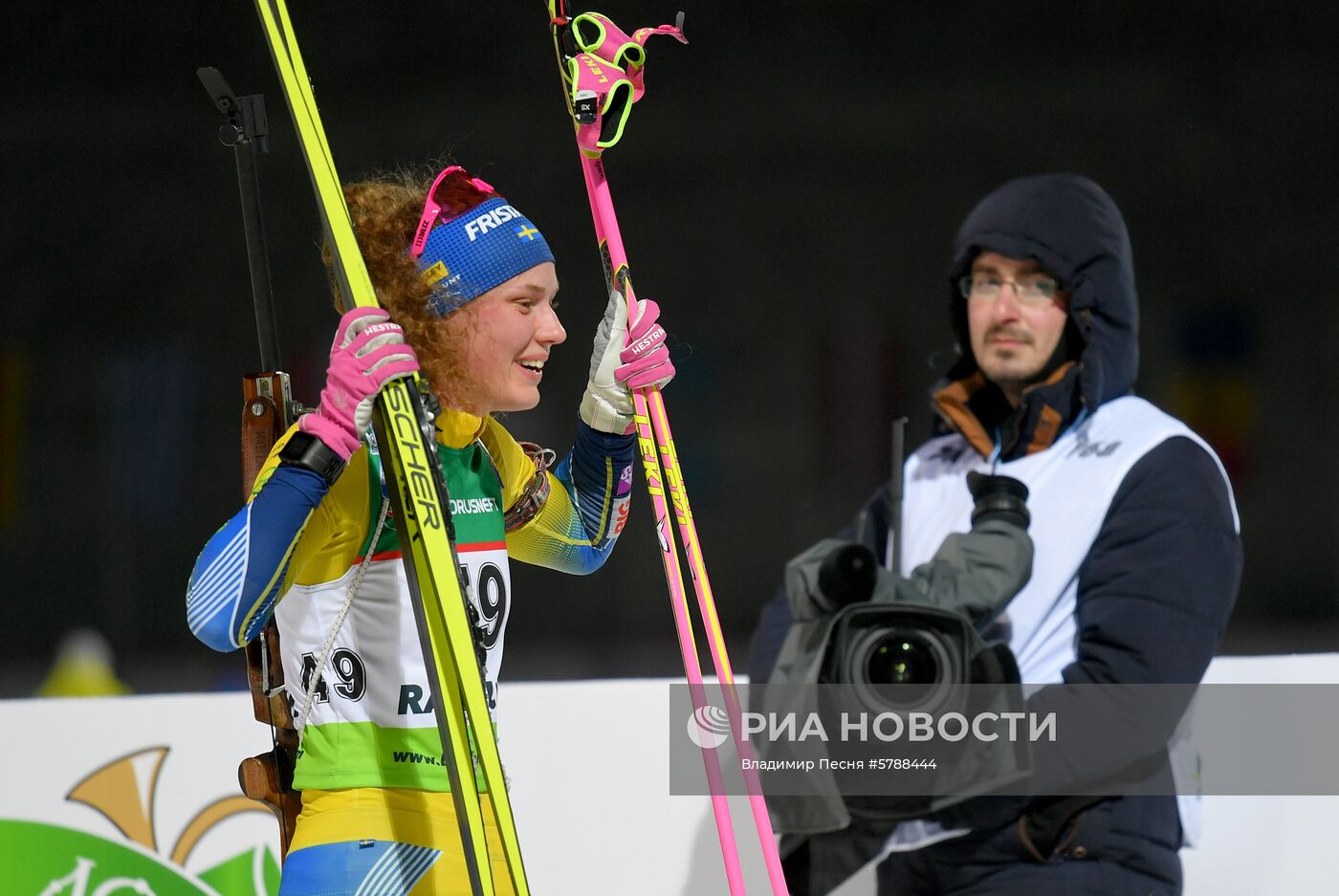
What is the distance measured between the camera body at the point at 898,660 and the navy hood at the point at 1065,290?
168 millimetres

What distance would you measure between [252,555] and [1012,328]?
1798mm

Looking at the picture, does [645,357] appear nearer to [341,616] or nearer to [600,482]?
[600,482]

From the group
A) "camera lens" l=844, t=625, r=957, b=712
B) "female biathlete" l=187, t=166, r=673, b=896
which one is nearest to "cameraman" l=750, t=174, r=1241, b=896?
"camera lens" l=844, t=625, r=957, b=712

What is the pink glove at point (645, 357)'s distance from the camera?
1740 millimetres

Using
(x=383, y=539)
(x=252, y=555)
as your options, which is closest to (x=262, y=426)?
(x=383, y=539)

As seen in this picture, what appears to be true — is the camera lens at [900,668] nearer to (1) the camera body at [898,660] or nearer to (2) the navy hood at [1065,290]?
(1) the camera body at [898,660]

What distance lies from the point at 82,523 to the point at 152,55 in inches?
42.1

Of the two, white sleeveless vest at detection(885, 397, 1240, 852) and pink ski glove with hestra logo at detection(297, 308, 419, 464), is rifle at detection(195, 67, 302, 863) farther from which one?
white sleeveless vest at detection(885, 397, 1240, 852)

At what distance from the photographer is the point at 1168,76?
9.62 feet

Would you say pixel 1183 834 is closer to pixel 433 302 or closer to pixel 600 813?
pixel 600 813

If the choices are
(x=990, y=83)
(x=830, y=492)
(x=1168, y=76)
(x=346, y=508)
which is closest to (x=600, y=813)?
(x=830, y=492)

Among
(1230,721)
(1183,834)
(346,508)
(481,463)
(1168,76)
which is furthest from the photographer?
(1168,76)

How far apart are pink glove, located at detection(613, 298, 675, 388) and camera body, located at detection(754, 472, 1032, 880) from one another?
0.99 metres

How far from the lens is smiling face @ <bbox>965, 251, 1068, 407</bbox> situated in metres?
2.68
